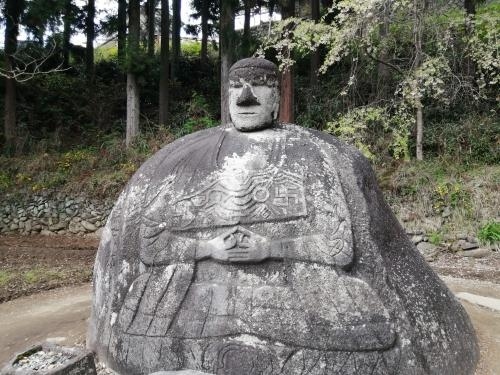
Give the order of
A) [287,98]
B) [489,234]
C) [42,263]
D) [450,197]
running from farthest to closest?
[287,98], [450,197], [42,263], [489,234]

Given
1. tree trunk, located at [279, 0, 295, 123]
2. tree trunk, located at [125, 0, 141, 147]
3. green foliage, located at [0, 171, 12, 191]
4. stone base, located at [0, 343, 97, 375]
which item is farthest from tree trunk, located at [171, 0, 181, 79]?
stone base, located at [0, 343, 97, 375]

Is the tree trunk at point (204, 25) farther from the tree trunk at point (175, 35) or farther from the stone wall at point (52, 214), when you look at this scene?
the stone wall at point (52, 214)

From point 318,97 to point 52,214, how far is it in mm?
9490

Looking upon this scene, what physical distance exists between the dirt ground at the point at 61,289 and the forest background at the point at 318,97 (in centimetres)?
173

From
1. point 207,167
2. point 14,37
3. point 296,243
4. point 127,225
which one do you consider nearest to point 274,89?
point 207,167

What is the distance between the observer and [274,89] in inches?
172

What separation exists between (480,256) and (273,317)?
8138 millimetres

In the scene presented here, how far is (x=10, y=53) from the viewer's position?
15.8 meters

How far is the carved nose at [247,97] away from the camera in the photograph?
423cm

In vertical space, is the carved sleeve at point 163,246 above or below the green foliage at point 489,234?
above

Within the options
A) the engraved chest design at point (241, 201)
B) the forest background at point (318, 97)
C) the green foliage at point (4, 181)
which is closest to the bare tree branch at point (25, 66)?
the forest background at point (318, 97)

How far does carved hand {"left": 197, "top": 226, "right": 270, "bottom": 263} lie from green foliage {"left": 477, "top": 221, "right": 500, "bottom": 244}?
8209 mm

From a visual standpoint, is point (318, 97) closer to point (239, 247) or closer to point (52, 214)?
point (52, 214)

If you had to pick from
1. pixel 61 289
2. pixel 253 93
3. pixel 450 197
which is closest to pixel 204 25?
pixel 450 197
